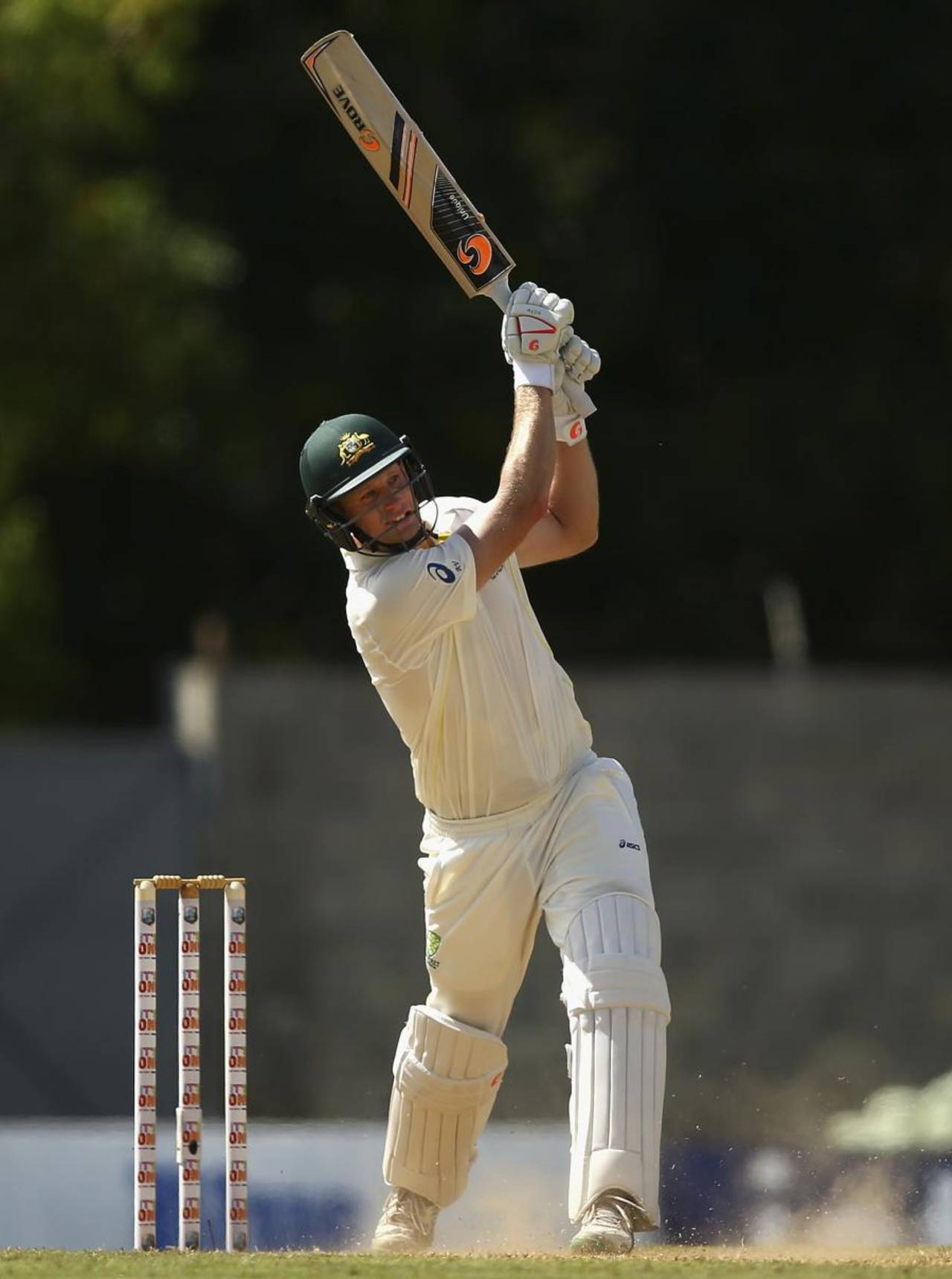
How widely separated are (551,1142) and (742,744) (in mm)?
3816

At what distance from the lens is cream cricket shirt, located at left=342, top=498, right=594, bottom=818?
4621 mm

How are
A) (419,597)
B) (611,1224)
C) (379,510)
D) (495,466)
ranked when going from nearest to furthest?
(611,1224), (419,597), (379,510), (495,466)

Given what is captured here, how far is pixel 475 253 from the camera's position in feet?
16.6

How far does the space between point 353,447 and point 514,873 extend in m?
0.83

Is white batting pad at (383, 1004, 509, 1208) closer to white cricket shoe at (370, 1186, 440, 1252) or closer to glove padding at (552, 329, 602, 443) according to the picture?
white cricket shoe at (370, 1186, 440, 1252)

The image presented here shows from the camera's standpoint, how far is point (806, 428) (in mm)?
13164

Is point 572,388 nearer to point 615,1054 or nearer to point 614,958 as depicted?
point 614,958

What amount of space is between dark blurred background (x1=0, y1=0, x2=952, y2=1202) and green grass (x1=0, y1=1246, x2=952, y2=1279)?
4.70 metres

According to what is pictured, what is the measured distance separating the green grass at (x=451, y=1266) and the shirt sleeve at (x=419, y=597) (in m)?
1.08

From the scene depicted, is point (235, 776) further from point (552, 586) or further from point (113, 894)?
point (552, 586)

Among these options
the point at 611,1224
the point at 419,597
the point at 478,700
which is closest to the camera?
the point at 611,1224

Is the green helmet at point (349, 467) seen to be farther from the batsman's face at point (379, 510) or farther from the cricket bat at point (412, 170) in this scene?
the cricket bat at point (412, 170)

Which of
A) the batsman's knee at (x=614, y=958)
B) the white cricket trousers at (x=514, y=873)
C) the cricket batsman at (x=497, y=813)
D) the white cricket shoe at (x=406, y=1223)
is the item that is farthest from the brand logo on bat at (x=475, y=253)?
the white cricket shoe at (x=406, y=1223)

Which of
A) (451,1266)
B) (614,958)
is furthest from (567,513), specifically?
(451,1266)
